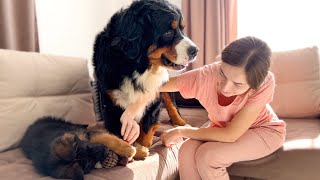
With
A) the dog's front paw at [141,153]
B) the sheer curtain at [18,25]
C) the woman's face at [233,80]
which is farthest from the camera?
the sheer curtain at [18,25]

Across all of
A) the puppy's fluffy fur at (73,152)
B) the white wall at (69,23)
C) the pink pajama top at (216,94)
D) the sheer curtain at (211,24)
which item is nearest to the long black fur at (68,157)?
the puppy's fluffy fur at (73,152)

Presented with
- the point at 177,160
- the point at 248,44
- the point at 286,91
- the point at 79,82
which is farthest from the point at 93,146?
the point at 286,91

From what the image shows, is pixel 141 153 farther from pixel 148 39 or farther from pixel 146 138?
pixel 148 39

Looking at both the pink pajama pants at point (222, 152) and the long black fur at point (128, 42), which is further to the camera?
the long black fur at point (128, 42)

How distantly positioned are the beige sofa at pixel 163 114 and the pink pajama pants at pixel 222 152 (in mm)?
60

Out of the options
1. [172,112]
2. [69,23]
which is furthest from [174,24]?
[69,23]

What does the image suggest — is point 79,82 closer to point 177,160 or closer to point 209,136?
point 177,160

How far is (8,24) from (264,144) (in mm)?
1498

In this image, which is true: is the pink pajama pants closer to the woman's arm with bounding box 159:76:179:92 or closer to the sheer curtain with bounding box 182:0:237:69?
the woman's arm with bounding box 159:76:179:92

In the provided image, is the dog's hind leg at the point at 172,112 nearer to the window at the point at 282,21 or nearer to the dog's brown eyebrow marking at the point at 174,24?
the dog's brown eyebrow marking at the point at 174,24

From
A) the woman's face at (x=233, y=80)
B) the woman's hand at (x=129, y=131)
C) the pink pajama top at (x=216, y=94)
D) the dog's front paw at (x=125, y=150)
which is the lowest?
the dog's front paw at (x=125, y=150)

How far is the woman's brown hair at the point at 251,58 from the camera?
1.03 metres

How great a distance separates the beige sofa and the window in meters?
0.60

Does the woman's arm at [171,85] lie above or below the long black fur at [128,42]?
below
